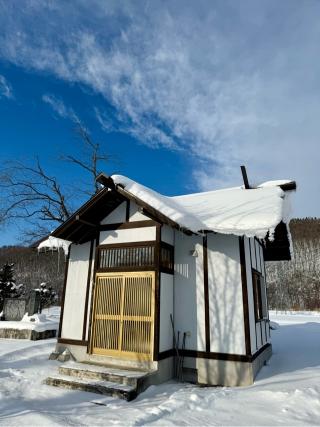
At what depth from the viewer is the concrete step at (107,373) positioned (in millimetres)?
5759

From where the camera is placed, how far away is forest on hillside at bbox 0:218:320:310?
170 feet

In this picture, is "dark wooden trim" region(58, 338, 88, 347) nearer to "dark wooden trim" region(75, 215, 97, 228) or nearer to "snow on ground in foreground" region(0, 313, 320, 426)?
"snow on ground in foreground" region(0, 313, 320, 426)

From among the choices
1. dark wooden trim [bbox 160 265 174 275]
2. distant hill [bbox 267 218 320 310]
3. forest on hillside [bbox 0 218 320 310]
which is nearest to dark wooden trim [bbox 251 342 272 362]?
dark wooden trim [bbox 160 265 174 275]

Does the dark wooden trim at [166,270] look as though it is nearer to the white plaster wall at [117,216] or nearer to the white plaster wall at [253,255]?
the white plaster wall at [117,216]

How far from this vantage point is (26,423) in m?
4.00

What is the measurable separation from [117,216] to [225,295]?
3534 millimetres

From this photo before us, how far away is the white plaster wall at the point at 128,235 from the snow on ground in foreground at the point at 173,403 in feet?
11.0

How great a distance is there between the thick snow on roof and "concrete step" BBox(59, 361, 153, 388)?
3273 mm

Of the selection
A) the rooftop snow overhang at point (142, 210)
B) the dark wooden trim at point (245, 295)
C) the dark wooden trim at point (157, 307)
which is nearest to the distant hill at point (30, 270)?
the rooftop snow overhang at point (142, 210)

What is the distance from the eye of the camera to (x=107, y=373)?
6039 mm

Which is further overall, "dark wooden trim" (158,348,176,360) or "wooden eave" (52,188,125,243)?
"wooden eave" (52,188,125,243)

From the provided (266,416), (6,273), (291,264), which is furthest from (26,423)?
(291,264)

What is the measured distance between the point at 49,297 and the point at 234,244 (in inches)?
1149

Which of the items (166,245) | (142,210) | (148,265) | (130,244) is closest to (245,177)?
(166,245)
